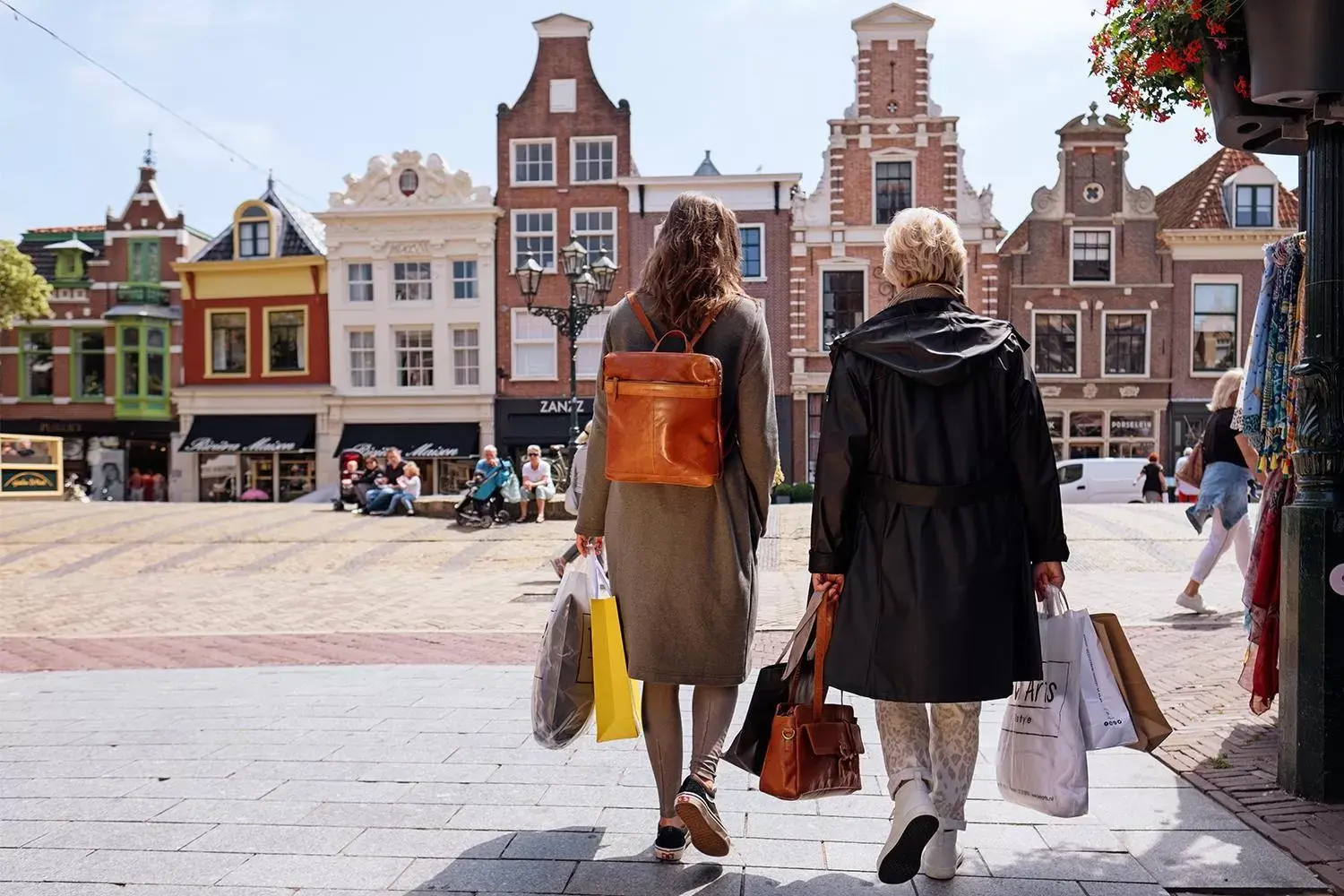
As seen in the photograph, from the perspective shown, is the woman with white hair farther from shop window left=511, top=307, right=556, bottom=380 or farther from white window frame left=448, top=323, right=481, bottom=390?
white window frame left=448, top=323, right=481, bottom=390

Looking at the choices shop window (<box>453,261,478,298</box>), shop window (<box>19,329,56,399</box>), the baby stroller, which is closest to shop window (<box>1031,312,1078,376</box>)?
shop window (<box>453,261,478,298</box>)

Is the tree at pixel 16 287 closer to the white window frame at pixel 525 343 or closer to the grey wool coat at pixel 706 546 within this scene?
the white window frame at pixel 525 343

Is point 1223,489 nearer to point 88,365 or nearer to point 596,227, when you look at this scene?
point 596,227

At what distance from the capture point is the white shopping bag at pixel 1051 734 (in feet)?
8.97

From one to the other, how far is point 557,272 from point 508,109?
14.8ft

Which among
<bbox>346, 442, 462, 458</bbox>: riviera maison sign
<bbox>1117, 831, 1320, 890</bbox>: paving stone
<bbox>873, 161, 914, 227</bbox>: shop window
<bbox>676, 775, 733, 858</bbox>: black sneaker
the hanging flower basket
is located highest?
<bbox>873, 161, 914, 227</bbox>: shop window

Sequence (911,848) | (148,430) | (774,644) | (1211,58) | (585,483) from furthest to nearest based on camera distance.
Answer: (148,430)
(774,644)
(1211,58)
(585,483)
(911,848)

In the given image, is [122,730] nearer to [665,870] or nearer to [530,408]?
[665,870]

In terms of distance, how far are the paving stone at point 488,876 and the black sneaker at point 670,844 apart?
0.24 metres

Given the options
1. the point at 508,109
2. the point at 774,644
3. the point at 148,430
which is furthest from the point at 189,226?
the point at 774,644

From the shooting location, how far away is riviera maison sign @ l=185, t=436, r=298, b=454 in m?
29.6

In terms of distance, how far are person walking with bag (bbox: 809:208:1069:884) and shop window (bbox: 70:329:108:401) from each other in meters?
33.4

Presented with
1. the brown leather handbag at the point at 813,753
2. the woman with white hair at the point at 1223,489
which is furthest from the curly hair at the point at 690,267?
Answer: the woman with white hair at the point at 1223,489

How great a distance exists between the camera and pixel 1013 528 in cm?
278
